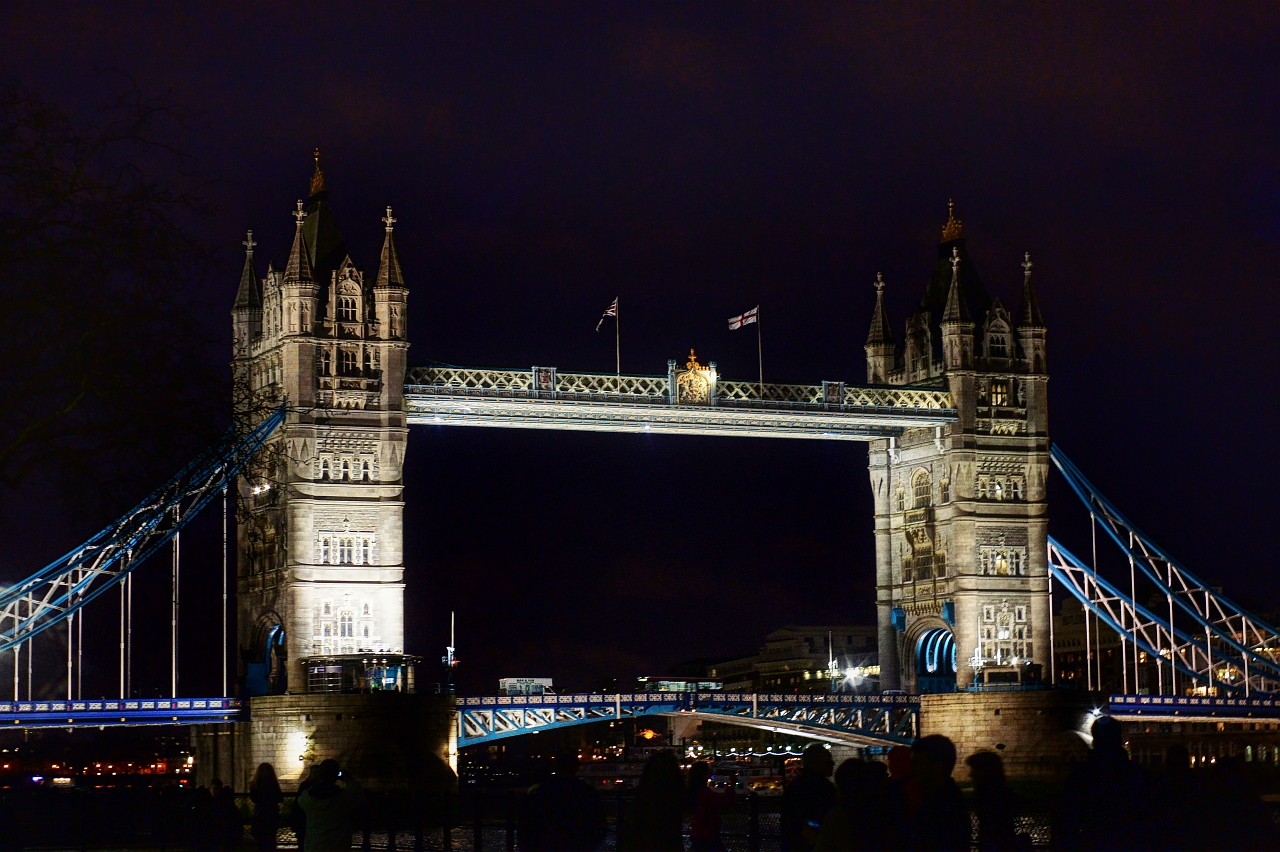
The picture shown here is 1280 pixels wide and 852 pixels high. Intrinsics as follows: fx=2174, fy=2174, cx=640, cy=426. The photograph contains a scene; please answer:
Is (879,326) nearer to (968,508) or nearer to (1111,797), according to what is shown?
(968,508)

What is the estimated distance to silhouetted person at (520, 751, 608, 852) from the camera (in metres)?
23.8

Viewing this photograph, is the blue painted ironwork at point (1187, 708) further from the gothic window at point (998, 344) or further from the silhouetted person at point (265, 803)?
the silhouetted person at point (265, 803)

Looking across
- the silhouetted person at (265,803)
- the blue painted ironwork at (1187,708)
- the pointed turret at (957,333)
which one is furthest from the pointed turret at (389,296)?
the silhouetted person at (265,803)

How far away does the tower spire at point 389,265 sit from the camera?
8438 centimetres

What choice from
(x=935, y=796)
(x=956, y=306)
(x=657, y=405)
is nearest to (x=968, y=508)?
(x=956, y=306)

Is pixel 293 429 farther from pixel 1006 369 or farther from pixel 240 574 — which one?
pixel 1006 369

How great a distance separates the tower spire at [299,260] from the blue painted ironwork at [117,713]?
1613cm

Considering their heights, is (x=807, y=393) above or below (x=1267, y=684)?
above

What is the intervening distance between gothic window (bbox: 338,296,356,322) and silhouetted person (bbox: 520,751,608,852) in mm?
60604

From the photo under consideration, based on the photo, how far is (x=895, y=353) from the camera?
103 m

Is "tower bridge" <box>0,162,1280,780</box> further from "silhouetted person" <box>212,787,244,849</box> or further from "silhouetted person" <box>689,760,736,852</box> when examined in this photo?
"silhouetted person" <box>689,760,736,852</box>

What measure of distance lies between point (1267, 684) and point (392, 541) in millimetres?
82874

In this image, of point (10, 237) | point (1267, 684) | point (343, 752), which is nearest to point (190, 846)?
point (10, 237)

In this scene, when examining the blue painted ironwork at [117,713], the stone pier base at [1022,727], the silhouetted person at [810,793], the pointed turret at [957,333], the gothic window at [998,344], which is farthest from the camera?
the gothic window at [998,344]
